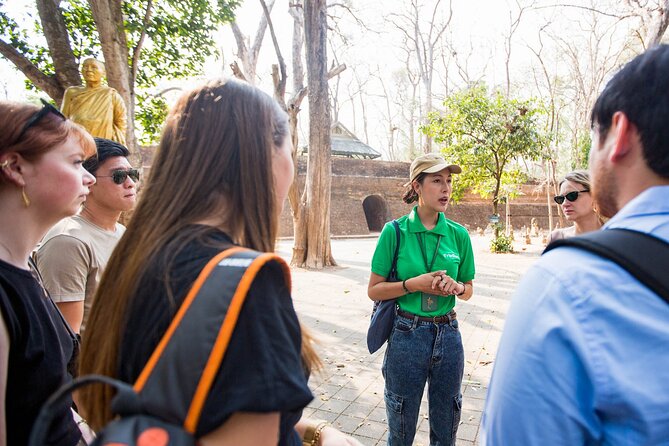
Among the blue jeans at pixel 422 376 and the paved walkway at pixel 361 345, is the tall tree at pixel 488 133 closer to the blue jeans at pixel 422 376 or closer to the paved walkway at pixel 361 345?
the paved walkway at pixel 361 345

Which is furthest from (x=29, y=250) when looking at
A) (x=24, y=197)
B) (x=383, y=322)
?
(x=383, y=322)

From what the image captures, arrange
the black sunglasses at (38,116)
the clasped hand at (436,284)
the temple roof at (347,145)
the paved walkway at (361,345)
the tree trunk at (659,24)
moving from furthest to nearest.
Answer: the temple roof at (347,145)
the tree trunk at (659,24)
the paved walkway at (361,345)
the clasped hand at (436,284)
the black sunglasses at (38,116)

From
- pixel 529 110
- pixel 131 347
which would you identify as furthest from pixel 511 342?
pixel 529 110

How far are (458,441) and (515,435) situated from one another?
2368 millimetres

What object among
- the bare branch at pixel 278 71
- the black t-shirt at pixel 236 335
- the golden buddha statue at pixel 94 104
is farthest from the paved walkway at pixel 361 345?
the bare branch at pixel 278 71

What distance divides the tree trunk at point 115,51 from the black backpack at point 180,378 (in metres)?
6.00

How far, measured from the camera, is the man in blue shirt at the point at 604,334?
0.73 metres

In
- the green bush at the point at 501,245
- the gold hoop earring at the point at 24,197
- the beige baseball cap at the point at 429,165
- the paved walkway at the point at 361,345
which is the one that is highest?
the beige baseball cap at the point at 429,165

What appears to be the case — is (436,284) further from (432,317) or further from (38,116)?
(38,116)

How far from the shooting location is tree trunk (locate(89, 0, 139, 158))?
227 inches

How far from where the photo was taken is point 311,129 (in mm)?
11148

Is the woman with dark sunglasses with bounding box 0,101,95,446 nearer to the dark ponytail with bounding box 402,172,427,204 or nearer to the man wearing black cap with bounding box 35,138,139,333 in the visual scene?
the man wearing black cap with bounding box 35,138,139,333

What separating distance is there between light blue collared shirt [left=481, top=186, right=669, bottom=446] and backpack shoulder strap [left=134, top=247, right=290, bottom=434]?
538mm

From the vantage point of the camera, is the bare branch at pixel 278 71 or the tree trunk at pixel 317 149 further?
the tree trunk at pixel 317 149
